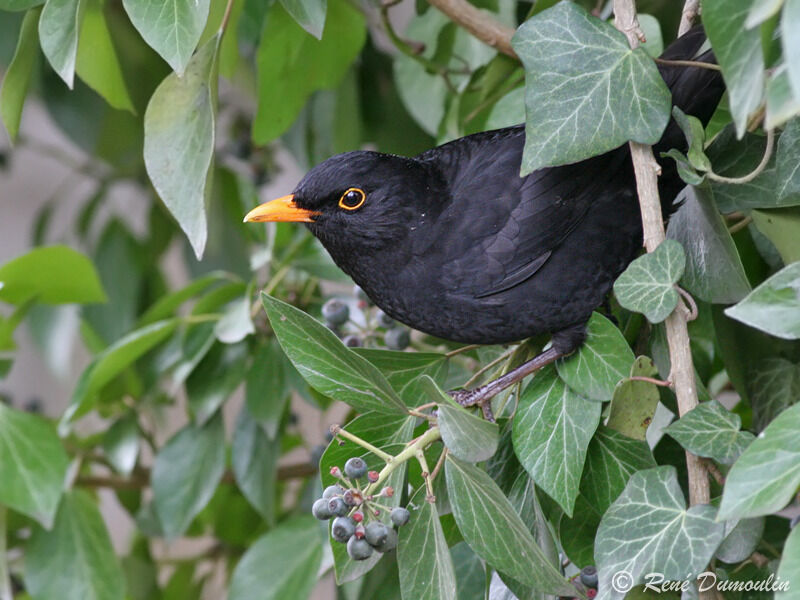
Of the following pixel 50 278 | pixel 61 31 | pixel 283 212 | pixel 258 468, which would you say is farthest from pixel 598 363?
pixel 50 278

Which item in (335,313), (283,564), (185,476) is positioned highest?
(335,313)

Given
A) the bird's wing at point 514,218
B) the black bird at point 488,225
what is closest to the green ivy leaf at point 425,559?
the black bird at point 488,225

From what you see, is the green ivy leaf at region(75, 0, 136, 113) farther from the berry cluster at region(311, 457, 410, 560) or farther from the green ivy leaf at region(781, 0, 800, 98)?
the green ivy leaf at region(781, 0, 800, 98)

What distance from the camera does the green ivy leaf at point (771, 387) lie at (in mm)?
1150

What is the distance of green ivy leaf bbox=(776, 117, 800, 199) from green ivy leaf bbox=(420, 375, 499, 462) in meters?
0.40

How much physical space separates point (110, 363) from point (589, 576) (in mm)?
935

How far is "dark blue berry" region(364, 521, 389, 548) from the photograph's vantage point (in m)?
0.97

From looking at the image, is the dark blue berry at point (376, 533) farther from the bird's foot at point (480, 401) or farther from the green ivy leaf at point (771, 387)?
the green ivy leaf at point (771, 387)

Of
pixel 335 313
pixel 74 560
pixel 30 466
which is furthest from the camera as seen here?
pixel 74 560

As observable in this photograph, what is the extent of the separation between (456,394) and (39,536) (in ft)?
3.19

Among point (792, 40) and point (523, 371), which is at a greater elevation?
point (792, 40)

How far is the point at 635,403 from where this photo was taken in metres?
1.04

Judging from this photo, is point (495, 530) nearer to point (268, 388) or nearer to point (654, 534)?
point (654, 534)

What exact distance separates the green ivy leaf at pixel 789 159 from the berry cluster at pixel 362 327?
646 mm
